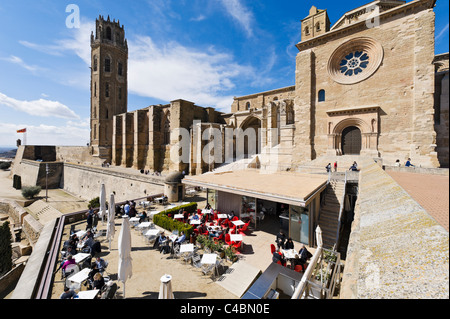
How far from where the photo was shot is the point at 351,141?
19.4 meters

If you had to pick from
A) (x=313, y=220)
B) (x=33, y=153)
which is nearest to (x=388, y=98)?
(x=313, y=220)

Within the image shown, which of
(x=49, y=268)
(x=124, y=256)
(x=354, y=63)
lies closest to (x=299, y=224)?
(x=124, y=256)

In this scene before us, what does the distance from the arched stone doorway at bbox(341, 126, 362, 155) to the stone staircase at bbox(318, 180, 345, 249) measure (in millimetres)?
9048

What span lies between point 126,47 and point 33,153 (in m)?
35.5

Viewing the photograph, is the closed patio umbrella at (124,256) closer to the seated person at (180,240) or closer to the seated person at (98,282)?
the seated person at (98,282)

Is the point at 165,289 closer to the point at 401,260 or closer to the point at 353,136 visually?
the point at 401,260

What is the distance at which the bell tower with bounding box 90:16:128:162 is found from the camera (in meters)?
42.6

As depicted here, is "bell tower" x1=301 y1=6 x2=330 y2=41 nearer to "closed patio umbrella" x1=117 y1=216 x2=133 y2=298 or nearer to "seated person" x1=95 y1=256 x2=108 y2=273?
"closed patio umbrella" x1=117 y1=216 x2=133 y2=298

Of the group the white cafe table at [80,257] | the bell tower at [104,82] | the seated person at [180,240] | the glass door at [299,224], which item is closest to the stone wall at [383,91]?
the glass door at [299,224]

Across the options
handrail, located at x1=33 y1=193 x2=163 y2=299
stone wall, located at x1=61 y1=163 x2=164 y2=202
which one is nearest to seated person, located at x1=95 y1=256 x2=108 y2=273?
handrail, located at x1=33 y1=193 x2=163 y2=299

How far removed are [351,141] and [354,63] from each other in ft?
27.3

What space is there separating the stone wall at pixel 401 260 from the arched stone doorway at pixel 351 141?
20.5 m

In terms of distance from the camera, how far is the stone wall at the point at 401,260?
3.55ft

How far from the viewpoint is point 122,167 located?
127 ft
